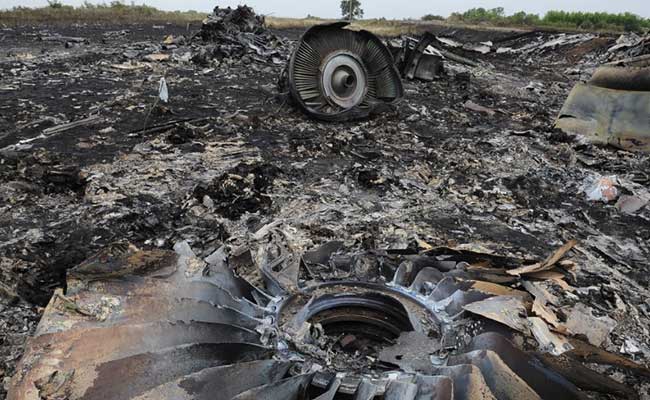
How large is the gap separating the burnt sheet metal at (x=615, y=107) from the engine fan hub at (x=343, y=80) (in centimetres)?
329

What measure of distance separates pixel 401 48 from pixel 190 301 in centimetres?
1106

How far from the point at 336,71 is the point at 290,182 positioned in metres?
3.10

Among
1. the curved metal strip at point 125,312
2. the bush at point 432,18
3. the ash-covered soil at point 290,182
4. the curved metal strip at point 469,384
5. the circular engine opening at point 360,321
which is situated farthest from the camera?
A: the bush at point 432,18

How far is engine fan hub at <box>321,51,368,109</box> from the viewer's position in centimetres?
788

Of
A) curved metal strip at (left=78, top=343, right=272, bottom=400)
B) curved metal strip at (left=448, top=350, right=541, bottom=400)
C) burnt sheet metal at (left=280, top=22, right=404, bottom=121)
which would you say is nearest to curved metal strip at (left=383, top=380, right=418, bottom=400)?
curved metal strip at (left=448, top=350, right=541, bottom=400)

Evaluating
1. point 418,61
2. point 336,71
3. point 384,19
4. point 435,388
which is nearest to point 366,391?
point 435,388

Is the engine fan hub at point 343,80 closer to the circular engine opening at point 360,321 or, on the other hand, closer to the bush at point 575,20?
the circular engine opening at point 360,321

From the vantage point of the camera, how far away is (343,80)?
315 inches

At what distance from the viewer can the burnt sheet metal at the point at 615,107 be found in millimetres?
6992

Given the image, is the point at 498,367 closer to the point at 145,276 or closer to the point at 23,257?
the point at 145,276

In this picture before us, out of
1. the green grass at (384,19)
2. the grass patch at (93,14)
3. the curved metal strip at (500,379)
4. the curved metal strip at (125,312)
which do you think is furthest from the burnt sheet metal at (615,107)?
the grass patch at (93,14)

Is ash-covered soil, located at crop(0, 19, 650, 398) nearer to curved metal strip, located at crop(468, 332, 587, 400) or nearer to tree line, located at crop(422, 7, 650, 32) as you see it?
curved metal strip, located at crop(468, 332, 587, 400)

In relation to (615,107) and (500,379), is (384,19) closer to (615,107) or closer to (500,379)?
(615,107)

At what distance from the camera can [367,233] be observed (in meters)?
4.42
